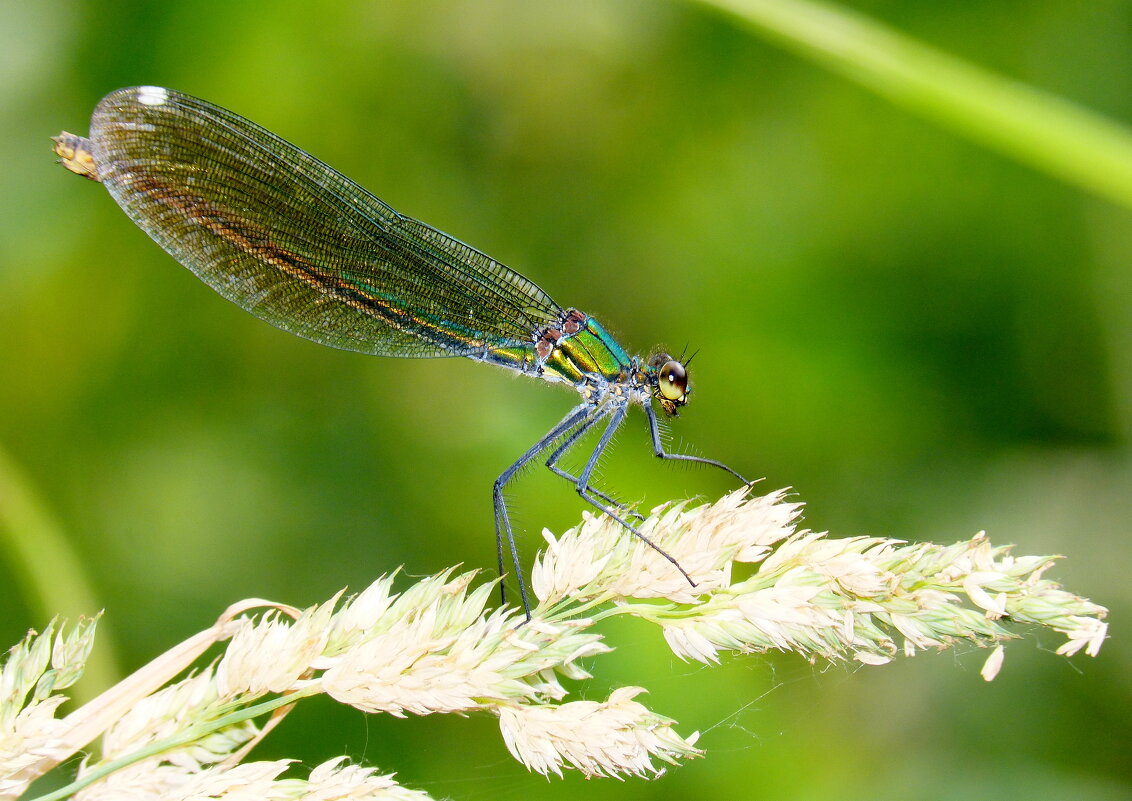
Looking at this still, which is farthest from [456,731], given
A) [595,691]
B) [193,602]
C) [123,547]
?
[123,547]

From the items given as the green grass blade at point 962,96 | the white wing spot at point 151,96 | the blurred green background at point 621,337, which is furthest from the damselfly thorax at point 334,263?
the green grass blade at point 962,96

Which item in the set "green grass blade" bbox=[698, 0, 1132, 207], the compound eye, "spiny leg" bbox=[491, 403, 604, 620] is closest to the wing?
"spiny leg" bbox=[491, 403, 604, 620]

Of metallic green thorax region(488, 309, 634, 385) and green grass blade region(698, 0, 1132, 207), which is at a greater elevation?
green grass blade region(698, 0, 1132, 207)

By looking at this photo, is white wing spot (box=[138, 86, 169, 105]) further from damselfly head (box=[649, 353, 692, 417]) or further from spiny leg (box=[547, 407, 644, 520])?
damselfly head (box=[649, 353, 692, 417])

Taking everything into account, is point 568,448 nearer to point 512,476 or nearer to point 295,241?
point 512,476

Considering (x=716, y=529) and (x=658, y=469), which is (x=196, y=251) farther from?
(x=716, y=529)

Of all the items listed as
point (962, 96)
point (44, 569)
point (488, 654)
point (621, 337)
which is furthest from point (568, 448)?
point (44, 569)
